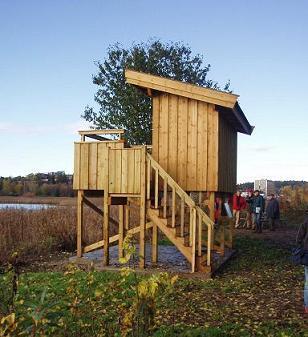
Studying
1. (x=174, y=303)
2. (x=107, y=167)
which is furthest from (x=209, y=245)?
(x=107, y=167)

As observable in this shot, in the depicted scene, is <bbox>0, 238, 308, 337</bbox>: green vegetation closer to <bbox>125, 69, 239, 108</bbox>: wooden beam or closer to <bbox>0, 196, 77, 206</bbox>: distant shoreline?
<bbox>125, 69, 239, 108</bbox>: wooden beam

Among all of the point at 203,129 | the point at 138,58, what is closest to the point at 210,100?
the point at 203,129

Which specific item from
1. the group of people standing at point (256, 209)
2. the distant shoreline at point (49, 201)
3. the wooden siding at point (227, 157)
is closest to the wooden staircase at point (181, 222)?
the wooden siding at point (227, 157)

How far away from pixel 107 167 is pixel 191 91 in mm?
2981

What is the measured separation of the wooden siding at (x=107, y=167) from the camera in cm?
1305

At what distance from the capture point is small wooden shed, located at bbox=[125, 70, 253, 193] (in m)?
13.6

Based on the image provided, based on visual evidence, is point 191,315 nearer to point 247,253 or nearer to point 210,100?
point 210,100

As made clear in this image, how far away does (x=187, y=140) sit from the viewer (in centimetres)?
1391

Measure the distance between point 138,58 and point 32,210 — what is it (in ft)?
47.5

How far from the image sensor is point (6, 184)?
59.1m

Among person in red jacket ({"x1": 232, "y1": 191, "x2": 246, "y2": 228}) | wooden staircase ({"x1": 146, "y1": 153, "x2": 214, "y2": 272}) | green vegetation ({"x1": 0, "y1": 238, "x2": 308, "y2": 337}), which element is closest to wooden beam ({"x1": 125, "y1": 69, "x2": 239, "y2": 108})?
wooden staircase ({"x1": 146, "y1": 153, "x2": 214, "y2": 272})

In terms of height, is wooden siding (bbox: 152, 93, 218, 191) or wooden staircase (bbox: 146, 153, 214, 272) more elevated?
wooden siding (bbox: 152, 93, 218, 191)

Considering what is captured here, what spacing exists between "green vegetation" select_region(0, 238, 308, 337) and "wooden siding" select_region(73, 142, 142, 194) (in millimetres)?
2352

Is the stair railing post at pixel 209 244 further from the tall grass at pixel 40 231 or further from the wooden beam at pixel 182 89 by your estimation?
the tall grass at pixel 40 231
